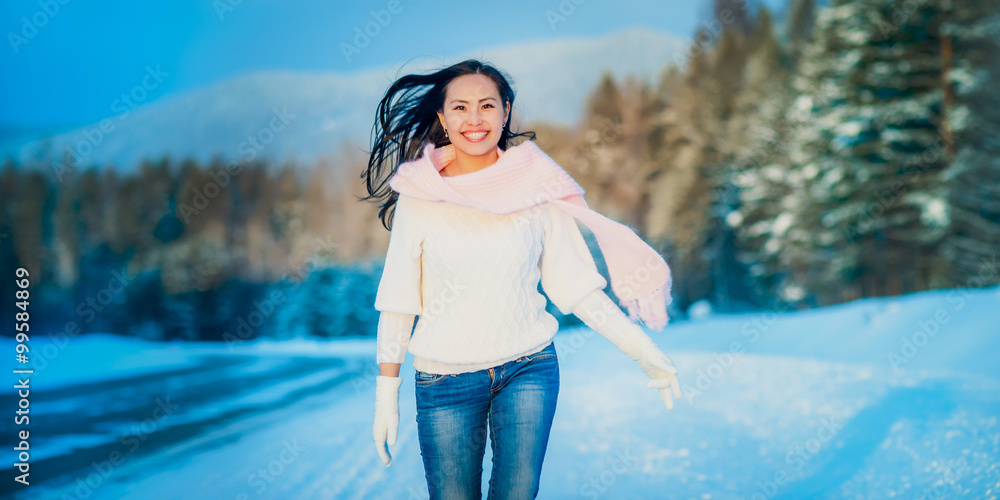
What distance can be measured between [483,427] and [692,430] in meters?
3.52

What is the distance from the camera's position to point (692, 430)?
511cm

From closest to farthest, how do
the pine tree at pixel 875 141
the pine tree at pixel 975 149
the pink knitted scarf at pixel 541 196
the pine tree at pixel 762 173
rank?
the pink knitted scarf at pixel 541 196
the pine tree at pixel 975 149
the pine tree at pixel 875 141
the pine tree at pixel 762 173

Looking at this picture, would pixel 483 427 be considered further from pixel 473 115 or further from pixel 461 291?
pixel 473 115

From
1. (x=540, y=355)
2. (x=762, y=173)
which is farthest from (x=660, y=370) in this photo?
(x=762, y=173)

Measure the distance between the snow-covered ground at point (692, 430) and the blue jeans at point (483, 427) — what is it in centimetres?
220

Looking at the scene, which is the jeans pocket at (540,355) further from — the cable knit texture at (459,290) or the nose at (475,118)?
the nose at (475,118)

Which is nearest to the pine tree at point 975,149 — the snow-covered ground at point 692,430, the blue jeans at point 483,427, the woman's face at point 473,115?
the snow-covered ground at point 692,430

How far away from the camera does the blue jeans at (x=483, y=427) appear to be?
6.43 ft

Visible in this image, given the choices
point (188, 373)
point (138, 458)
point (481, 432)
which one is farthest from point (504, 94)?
point (188, 373)

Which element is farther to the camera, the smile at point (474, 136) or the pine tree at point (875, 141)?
the pine tree at point (875, 141)

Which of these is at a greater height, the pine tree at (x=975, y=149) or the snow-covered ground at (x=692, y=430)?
the pine tree at (x=975, y=149)

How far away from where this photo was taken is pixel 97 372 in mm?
12125

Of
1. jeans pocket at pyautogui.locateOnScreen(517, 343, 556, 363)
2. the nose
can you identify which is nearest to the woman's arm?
jeans pocket at pyautogui.locateOnScreen(517, 343, 556, 363)

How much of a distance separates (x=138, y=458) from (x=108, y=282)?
14.3 metres
